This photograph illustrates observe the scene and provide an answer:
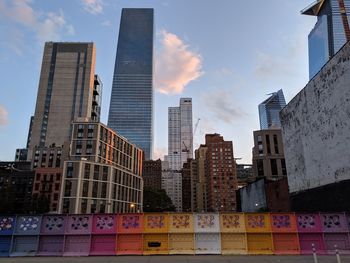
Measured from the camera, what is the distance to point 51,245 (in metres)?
16.2

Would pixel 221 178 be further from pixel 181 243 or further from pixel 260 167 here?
pixel 181 243

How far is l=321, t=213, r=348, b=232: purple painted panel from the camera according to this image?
53.8ft

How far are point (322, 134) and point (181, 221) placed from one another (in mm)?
17999

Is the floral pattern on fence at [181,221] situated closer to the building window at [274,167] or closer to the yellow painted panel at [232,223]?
the yellow painted panel at [232,223]

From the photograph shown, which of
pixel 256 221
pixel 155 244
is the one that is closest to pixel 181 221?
pixel 155 244

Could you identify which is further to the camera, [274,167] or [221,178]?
[221,178]

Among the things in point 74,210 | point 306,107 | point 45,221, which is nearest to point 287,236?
point 45,221

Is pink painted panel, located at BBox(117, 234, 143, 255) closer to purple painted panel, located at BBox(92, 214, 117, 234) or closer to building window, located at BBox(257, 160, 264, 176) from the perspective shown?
purple painted panel, located at BBox(92, 214, 117, 234)

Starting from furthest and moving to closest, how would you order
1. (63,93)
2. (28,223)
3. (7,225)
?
(63,93) → (28,223) → (7,225)

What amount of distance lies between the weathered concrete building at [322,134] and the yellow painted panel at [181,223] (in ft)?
46.5

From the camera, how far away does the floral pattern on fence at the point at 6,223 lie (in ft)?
53.7

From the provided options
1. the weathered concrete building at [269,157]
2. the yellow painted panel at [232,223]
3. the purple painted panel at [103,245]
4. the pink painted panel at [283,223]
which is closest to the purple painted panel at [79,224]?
the purple painted panel at [103,245]

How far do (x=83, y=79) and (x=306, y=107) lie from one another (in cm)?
14405

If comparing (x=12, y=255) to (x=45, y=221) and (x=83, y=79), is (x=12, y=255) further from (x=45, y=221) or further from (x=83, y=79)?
(x=83, y=79)
